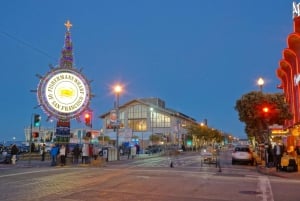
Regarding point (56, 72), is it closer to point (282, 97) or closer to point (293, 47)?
point (282, 97)

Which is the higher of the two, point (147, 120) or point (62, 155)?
point (147, 120)

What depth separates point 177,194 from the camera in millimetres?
13422

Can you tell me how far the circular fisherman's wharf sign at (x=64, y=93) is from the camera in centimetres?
3192

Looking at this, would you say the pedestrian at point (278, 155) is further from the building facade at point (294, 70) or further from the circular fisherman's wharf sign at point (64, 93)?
the circular fisherman's wharf sign at point (64, 93)

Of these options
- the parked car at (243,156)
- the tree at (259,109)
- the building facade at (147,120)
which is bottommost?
the parked car at (243,156)

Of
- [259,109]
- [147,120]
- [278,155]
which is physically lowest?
[278,155]

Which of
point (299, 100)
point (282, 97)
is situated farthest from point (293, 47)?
point (282, 97)

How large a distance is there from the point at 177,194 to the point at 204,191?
58.4 inches

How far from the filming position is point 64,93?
107 feet

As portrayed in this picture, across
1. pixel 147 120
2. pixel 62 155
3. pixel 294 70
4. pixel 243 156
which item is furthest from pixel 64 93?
pixel 147 120

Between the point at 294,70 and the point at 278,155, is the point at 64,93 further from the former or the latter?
the point at 294,70

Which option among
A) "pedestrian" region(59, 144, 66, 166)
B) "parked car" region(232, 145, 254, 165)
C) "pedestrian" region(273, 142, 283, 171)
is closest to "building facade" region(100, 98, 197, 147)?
"parked car" region(232, 145, 254, 165)

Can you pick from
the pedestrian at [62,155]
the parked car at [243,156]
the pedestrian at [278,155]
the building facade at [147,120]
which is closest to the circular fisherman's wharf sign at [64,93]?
the pedestrian at [62,155]

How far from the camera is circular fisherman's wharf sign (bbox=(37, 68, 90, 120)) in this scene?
31.9 meters
